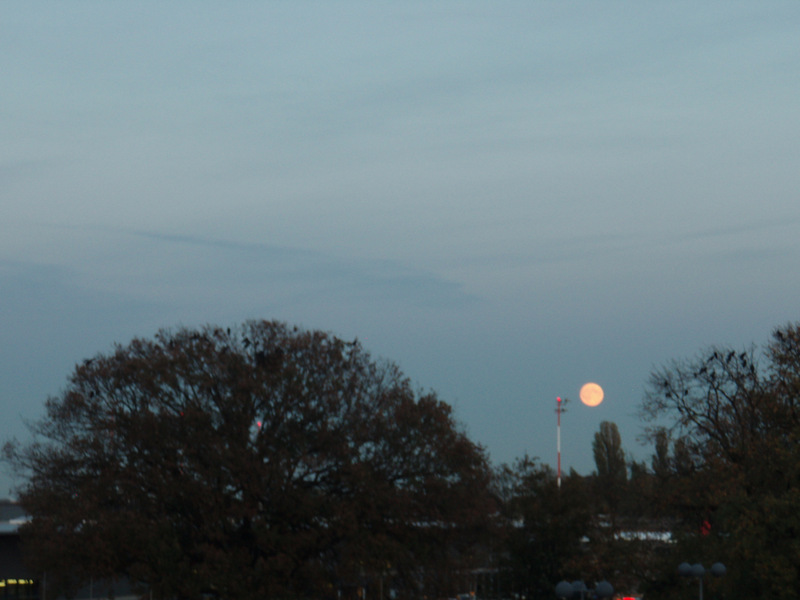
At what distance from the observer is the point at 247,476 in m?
36.7

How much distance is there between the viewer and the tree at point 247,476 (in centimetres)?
3638

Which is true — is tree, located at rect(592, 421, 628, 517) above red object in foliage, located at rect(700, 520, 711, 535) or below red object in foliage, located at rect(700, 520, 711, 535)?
above

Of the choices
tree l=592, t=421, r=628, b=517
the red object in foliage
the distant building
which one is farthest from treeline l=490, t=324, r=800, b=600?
tree l=592, t=421, r=628, b=517

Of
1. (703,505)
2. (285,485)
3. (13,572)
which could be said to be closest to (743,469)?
(703,505)

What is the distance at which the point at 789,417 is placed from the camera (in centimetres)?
4194

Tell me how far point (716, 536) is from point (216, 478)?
21193mm

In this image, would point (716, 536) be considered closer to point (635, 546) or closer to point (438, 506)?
point (635, 546)

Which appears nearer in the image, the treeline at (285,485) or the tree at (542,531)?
the treeline at (285,485)

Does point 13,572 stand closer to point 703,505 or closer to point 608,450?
point 703,505

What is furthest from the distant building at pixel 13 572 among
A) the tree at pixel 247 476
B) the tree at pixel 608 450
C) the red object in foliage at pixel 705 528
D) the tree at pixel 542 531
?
the tree at pixel 608 450

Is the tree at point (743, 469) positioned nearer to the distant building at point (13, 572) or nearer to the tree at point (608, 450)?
the distant building at point (13, 572)

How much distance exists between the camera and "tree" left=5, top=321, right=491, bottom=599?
36.4 metres

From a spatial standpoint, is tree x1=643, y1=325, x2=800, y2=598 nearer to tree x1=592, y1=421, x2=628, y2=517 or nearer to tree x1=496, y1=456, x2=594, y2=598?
tree x1=496, y1=456, x2=594, y2=598

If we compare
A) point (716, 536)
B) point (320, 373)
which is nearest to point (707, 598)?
point (716, 536)
